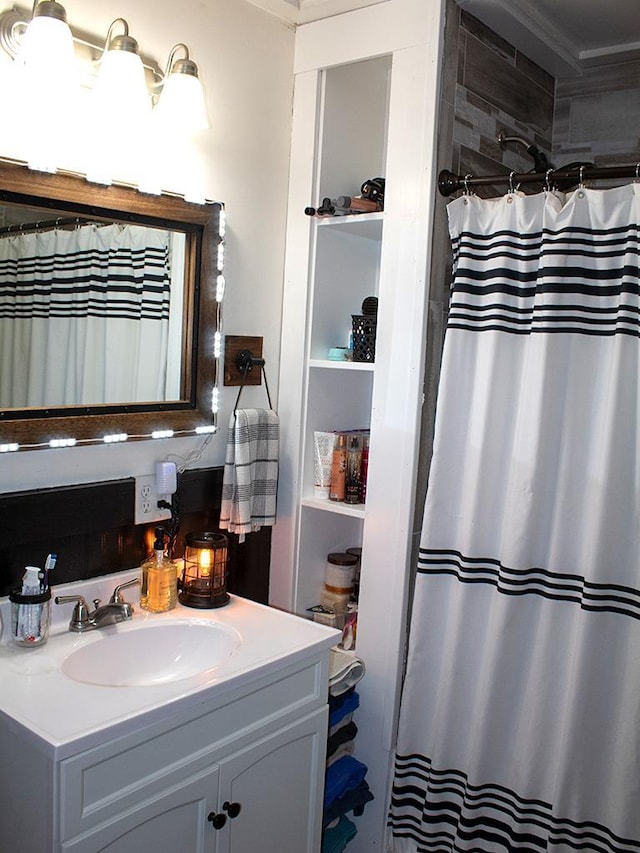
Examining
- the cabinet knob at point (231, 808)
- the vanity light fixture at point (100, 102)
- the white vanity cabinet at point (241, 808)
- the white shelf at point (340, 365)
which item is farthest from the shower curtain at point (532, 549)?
the vanity light fixture at point (100, 102)

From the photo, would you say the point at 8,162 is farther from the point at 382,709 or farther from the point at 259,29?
the point at 382,709

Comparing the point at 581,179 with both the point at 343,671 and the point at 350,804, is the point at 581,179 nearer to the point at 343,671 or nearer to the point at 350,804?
the point at 343,671

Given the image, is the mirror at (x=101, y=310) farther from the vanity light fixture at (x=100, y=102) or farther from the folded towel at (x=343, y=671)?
the folded towel at (x=343, y=671)

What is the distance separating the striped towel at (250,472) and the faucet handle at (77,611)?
465mm

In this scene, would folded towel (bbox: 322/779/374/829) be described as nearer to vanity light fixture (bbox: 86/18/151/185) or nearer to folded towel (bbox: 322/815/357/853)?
folded towel (bbox: 322/815/357/853)

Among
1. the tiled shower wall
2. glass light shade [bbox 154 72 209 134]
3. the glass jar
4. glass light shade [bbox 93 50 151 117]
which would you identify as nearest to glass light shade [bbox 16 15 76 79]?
glass light shade [bbox 93 50 151 117]

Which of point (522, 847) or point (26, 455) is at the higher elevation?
point (26, 455)

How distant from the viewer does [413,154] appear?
2.00 meters

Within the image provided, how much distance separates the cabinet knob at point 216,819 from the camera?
157cm

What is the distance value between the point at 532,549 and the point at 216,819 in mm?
924

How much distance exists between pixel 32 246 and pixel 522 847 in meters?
1.82

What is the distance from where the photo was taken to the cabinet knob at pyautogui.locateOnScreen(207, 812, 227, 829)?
1570 millimetres

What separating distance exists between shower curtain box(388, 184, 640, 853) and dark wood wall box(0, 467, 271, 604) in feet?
1.98

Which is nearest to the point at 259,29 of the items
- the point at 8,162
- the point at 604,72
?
the point at 8,162
